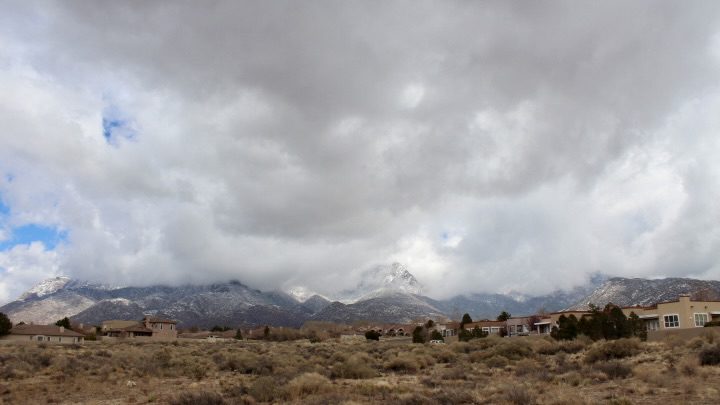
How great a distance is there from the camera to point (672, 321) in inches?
2729

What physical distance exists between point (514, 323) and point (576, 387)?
88.5m

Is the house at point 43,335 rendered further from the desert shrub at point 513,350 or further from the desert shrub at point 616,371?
the desert shrub at point 616,371

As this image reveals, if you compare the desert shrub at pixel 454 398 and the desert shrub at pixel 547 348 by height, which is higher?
the desert shrub at pixel 454 398

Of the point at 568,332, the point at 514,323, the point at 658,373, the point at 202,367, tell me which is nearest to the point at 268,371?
A: the point at 202,367

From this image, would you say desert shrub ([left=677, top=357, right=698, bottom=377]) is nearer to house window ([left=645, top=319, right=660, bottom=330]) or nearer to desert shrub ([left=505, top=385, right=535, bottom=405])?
desert shrub ([left=505, top=385, right=535, bottom=405])

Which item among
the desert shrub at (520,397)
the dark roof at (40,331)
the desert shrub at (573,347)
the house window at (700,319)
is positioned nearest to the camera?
the desert shrub at (520,397)

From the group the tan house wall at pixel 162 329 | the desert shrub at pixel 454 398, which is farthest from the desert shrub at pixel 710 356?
the tan house wall at pixel 162 329

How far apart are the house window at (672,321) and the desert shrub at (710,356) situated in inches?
2087

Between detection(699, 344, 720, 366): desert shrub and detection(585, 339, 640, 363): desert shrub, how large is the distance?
232 inches

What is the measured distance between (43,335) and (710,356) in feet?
303

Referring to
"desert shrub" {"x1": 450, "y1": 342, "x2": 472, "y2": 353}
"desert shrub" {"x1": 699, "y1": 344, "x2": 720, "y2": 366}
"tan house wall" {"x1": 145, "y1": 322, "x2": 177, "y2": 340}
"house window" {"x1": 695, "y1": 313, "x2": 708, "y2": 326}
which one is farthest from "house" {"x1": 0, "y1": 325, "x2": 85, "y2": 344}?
"house window" {"x1": 695, "y1": 313, "x2": 708, "y2": 326}

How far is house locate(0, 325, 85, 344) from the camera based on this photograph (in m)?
82.2

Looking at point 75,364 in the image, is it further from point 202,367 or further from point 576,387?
point 576,387

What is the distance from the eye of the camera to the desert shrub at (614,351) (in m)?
28.2
